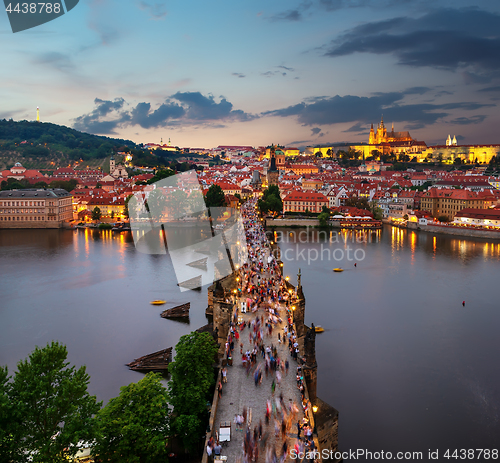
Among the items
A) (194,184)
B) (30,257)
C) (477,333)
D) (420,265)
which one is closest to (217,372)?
(477,333)

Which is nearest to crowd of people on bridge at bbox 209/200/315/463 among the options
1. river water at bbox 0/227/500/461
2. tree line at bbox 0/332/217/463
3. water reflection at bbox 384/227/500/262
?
tree line at bbox 0/332/217/463

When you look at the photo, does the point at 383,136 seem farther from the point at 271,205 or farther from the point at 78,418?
the point at 78,418

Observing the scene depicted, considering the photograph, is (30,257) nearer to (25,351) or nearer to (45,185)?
(25,351)

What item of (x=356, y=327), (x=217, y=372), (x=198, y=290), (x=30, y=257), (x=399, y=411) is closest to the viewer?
(x=217, y=372)

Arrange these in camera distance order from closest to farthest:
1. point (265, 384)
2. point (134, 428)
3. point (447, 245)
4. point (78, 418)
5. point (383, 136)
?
point (78, 418), point (134, 428), point (265, 384), point (447, 245), point (383, 136)

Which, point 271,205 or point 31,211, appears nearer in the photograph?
point 31,211

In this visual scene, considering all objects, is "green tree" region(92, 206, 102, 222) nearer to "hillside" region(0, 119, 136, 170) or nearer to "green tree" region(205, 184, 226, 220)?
"green tree" region(205, 184, 226, 220)

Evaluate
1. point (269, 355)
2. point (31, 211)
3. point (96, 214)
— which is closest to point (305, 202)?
point (96, 214)
